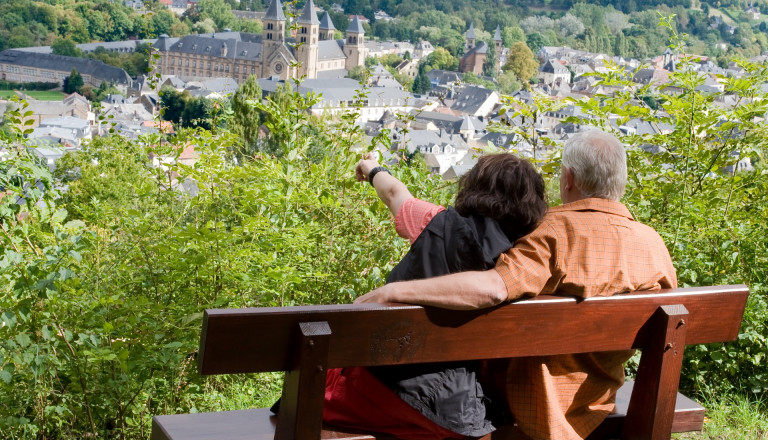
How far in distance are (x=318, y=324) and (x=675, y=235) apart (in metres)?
1.59

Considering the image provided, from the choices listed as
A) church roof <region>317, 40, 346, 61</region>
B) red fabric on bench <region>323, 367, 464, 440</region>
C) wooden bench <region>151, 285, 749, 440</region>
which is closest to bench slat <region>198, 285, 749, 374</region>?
wooden bench <region>151, 285, 749, 440</region>

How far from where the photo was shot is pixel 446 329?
136cm

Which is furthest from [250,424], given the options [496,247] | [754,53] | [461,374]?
[754,53]

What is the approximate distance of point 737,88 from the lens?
2.59m

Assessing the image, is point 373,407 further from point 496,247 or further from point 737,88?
point 737,88

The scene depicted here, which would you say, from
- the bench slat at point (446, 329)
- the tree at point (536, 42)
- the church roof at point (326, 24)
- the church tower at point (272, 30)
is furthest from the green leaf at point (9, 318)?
the tree at point (536, 42)

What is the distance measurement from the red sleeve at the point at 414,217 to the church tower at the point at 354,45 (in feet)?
242

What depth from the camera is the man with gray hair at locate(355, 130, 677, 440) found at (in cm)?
137

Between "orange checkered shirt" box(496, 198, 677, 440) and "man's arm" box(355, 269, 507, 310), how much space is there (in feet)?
0.11

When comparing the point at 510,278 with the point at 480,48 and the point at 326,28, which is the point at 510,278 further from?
the point at 480,48

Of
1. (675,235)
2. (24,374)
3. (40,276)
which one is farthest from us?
(675,235)

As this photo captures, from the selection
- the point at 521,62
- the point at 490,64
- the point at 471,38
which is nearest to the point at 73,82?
the point at 490,64

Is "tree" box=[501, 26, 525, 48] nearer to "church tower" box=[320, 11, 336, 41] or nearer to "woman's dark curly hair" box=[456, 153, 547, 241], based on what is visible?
"church tower" box=[320, 11, 336, 41]

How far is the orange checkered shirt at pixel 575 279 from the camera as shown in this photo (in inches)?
55.5
